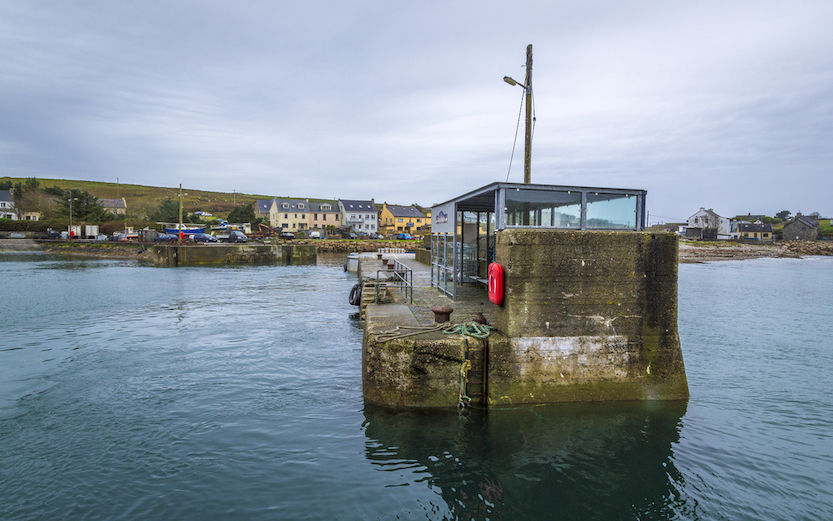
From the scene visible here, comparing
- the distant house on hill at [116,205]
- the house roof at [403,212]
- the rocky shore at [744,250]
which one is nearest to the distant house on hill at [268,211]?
the house roof at [403,212]

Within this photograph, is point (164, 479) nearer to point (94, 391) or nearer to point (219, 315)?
point (94, 391)

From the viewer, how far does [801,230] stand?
4188 inches

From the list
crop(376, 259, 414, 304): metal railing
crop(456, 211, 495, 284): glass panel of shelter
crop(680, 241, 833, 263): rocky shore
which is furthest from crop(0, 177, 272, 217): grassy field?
crop(456, 211, 495, 284): glass panel of shelter

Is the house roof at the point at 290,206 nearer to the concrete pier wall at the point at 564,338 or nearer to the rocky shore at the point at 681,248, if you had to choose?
the rocky shore at the point at 681,248

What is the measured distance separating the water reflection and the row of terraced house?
291ft

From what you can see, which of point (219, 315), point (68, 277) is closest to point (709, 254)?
point (219, 315)

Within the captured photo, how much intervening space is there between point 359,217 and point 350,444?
312ft

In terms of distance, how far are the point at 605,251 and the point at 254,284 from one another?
2704cm

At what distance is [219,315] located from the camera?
19.7m

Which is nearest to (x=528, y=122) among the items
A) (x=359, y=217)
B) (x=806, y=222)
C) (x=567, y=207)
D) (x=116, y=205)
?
(x=567, y=207)

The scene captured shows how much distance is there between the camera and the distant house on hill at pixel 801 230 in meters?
105

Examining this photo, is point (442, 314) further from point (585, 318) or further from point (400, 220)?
point (400, 220)

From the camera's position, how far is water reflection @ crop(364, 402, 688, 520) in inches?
242

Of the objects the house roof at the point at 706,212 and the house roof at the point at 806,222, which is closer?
the house roof at the point at 806,222
